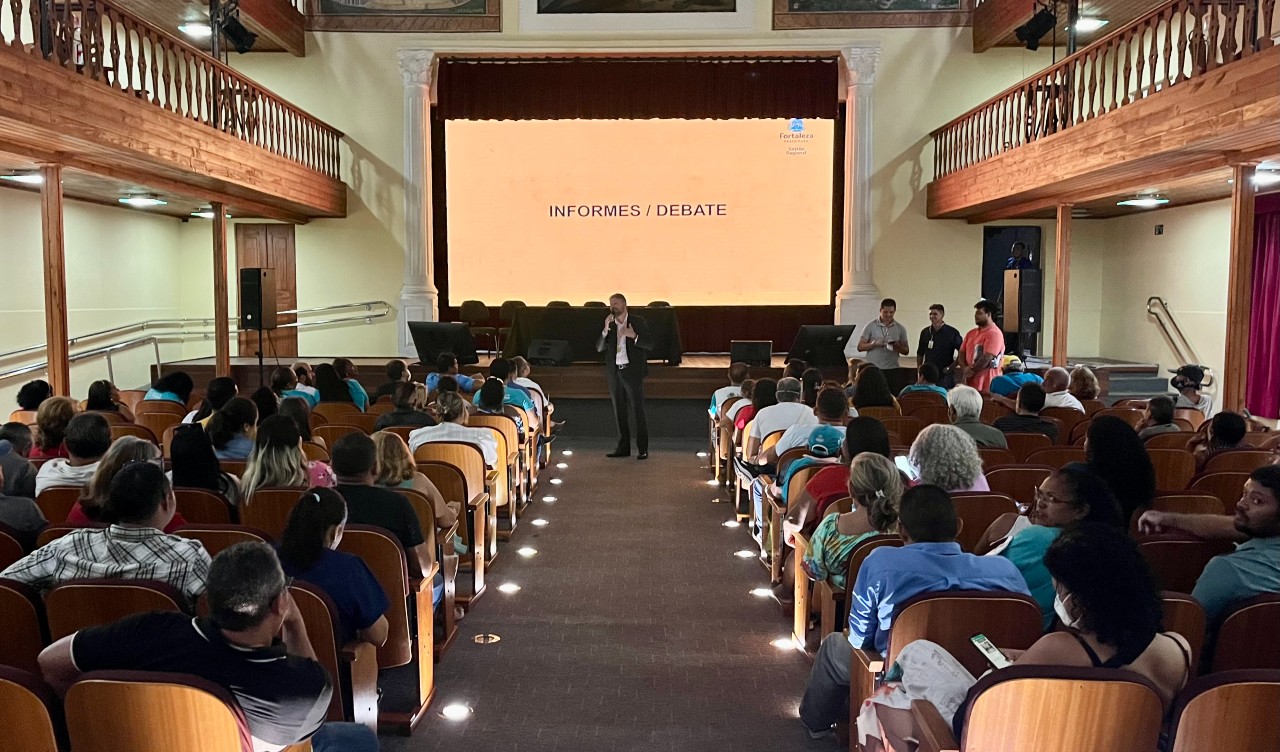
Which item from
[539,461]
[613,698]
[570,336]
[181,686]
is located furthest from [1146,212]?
[181,686]

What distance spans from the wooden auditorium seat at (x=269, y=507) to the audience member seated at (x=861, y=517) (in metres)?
1.97

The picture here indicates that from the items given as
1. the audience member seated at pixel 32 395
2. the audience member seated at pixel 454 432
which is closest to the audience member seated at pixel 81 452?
the audience member seated at pixel 454 432

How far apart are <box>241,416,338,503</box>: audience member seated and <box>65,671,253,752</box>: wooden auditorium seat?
1925 mm

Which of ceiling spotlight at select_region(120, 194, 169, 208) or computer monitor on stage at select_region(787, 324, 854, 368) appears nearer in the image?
computer monitor on stage at select_region(787, 324, 854, 368)

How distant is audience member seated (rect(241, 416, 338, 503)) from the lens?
3.89 m

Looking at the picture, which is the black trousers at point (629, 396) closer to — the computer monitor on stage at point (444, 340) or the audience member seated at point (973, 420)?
the computer monitor on stage at point (444, 340)

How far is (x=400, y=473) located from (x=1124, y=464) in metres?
2.79

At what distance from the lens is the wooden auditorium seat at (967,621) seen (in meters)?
2.56

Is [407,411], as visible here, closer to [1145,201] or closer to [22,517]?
[22,517]

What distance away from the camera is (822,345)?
1097 cm

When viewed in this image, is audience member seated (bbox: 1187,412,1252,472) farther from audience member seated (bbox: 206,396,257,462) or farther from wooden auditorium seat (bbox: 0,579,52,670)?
wooden auditorium seat (bbox: 0,579,52,670)

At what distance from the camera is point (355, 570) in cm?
295

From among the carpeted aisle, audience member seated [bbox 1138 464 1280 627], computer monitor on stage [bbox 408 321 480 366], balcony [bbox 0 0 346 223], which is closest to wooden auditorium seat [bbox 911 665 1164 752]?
audience member seated [bbox 1138 464 1280 627]

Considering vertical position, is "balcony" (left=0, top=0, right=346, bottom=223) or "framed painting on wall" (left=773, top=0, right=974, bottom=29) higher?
"framed painting on wall" (left=773, top=0, right=974, bottom=29)
